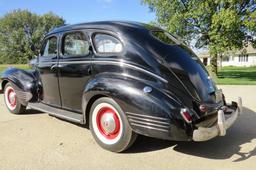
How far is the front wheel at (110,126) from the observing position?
3955mm

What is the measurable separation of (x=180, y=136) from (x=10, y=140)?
9.61 feet

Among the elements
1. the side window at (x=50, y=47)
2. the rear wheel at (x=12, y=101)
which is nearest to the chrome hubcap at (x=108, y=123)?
the side window at (x=50, y=47)

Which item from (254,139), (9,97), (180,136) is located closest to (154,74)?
(180,136)

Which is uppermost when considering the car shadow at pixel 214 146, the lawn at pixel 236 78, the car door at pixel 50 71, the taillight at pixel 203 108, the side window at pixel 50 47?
the side window at pixel 50 47

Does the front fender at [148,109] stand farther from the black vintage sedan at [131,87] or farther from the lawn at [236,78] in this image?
the lawn at [236,78]

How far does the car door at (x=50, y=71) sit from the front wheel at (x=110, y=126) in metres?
1.25

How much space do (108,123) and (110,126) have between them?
6cm

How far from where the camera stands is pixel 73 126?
5465 mm

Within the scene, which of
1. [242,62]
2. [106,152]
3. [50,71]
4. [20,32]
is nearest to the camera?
[106,152]

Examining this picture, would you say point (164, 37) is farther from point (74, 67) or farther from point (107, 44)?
point (74, 67)

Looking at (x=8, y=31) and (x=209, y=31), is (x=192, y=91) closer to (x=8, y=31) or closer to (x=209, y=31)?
(x=209, y=31)

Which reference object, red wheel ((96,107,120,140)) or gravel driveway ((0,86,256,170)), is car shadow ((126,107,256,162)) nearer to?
gravel driveway ((0,86,256,170))

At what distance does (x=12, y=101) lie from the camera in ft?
22.0

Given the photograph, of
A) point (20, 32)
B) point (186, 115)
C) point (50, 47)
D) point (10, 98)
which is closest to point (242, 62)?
point (20, 32)
